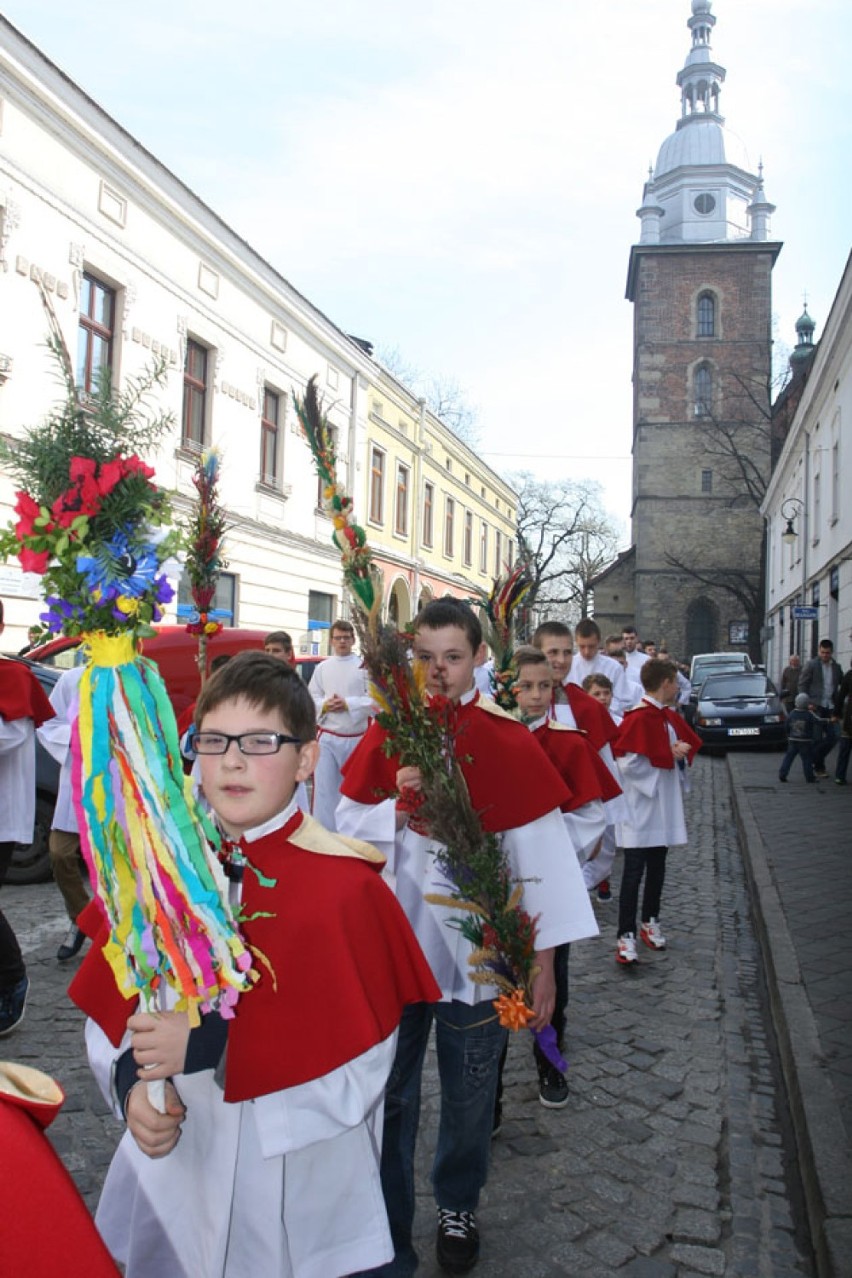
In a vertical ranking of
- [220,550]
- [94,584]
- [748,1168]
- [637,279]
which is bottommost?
[748,1168]

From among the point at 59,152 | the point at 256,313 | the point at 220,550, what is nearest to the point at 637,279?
the point at 256,313

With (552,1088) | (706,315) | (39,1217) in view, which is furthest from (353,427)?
(706,315)

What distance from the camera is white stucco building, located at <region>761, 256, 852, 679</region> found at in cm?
1986

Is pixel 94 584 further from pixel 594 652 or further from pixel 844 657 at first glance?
pixel 844 657

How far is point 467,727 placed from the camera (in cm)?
283

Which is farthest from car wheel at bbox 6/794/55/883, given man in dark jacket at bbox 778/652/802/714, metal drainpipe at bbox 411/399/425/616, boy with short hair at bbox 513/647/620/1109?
metal drainpipe at bbox 411/399/425/616

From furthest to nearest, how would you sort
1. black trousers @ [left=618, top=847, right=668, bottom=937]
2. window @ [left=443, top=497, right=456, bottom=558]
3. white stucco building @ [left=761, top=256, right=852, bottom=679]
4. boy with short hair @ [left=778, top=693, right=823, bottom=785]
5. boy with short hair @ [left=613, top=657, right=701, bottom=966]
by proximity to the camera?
window @ [left=443, top=497, right=456, bottom=558] < white stucco building @ [left=761, top=256, right=852, bottom=679] < boy with short hair @ [left=778, top=693, right=823, bottom=785] < boy with short hair @ [left=613, top=657, right=701, bottom=966] < black trousers @ [left=618, top=847, right=668, bottom=937]

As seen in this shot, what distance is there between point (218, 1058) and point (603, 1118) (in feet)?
8.20

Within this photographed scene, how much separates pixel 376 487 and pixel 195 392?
901 cm

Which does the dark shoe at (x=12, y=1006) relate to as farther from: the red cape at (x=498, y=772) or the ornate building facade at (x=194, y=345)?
the ornate building facade at (x=194, y=345)

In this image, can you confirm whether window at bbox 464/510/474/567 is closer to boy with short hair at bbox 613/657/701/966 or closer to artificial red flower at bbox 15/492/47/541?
boy with short hair at bbox 613/657/701/966

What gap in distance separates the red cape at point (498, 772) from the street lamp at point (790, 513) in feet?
75.6

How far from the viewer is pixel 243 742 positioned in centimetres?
201

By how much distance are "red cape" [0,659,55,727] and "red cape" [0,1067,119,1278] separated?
3905 millimetres
